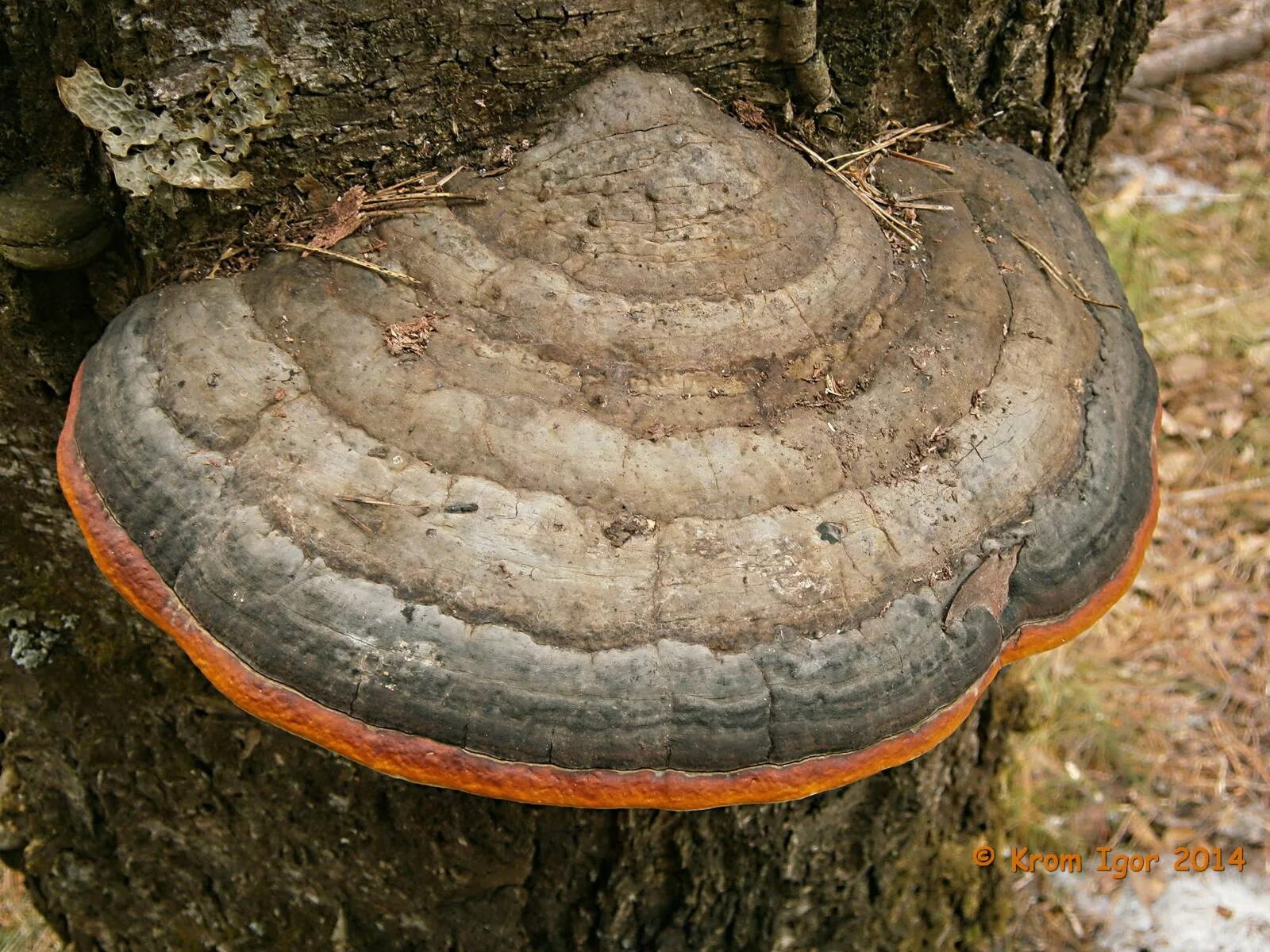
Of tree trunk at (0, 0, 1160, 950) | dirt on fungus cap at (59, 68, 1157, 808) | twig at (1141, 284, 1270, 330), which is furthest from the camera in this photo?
twig at (1141, 284, 1270, 330)

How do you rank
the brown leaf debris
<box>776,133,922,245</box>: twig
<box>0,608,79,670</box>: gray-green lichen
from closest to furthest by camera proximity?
1. the brown leaf debris
2. <box>776,133,922,245</box>: twig
3. <box>0,608,79,670</box>: gray-green lichen

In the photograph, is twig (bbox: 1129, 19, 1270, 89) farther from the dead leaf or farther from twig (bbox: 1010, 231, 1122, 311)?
the dead leaf

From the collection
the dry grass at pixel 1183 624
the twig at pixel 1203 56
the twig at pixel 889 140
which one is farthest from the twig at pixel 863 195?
the twig at pixel 1203 56

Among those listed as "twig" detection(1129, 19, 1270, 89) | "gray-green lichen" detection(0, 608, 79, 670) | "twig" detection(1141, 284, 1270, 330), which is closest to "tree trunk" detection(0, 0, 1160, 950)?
"gray-green lichen" detection(0, 608, 79, 670)

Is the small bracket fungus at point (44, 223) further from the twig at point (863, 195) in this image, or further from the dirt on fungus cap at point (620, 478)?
the twig at point (863, 195)

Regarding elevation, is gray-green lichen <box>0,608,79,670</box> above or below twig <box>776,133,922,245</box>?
below

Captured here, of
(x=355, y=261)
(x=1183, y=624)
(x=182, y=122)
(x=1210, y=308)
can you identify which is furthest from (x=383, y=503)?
(x=1210, y=308)
